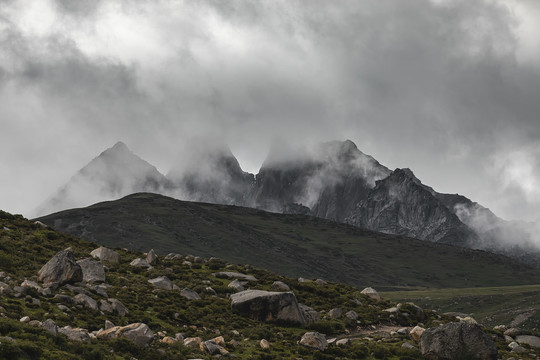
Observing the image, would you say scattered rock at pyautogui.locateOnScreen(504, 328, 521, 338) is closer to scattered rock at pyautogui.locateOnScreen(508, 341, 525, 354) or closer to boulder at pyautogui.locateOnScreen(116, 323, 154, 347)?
scattered rock at pyautogui.locateOnScreen(508, 341, 525, 354)

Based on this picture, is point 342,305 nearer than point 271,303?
No

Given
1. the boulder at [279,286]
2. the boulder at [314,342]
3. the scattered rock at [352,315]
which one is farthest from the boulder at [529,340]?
the boulder at [314,342]

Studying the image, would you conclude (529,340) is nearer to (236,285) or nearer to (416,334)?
(416,334)

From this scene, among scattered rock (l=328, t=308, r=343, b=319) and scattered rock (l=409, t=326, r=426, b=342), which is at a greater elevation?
scattered rock (l=328, t=308, r=343, b=319)

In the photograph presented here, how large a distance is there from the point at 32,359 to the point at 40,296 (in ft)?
50.5

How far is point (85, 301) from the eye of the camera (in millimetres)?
39062

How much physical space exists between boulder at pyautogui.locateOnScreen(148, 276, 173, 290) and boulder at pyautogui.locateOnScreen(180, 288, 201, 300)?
2.70 m

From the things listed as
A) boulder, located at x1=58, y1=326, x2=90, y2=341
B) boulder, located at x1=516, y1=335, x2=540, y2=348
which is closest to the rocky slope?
boulder, located at x1=58, y1=326, x2=90, y2=341

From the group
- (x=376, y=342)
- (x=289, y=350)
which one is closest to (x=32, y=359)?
(x=289, y=350)

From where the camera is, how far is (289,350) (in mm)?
39656

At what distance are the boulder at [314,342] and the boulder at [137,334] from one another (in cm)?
1459

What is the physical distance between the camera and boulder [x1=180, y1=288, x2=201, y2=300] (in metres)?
53.0

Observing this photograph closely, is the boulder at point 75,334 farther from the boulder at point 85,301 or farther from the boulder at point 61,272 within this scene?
the boulder at point 61,272

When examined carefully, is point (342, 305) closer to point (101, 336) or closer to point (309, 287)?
point (309, 287)
